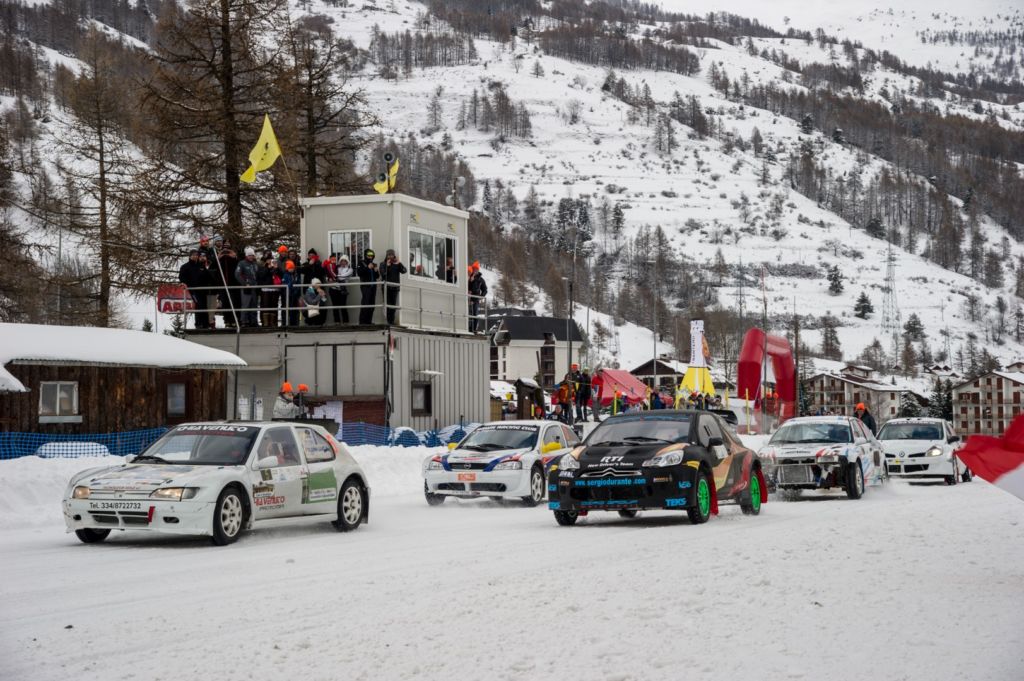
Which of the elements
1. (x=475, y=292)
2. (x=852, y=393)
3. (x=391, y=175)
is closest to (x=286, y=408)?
(x=475, y=292)

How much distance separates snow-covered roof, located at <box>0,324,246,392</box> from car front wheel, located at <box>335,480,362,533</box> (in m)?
7.26

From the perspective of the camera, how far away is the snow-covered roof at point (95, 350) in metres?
22.3

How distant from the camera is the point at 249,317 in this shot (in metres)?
33.1

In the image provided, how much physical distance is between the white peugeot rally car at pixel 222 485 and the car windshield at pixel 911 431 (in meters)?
15.9

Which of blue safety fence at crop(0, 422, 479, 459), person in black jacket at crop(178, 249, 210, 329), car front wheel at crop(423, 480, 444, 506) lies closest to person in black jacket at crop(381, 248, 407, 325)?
person in black jacket at crop(178, 249, 210, 329)

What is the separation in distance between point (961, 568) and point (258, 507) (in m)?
7.60

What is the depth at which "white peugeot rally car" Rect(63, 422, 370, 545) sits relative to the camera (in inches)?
535

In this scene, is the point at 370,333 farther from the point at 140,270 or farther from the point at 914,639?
the point at 914,639

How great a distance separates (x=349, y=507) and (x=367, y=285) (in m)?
15.8

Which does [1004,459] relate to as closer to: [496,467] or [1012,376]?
[496,467]

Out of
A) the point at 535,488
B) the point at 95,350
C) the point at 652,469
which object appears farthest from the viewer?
the point at 95,350

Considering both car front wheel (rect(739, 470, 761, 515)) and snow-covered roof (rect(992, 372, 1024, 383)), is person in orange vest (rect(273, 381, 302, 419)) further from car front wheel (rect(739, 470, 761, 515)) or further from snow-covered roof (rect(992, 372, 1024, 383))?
snow-covered roof (rect(992, 372, 1024, 383))

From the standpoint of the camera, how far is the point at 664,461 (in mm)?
15961

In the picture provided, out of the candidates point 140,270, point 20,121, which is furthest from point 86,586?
point 20,121
